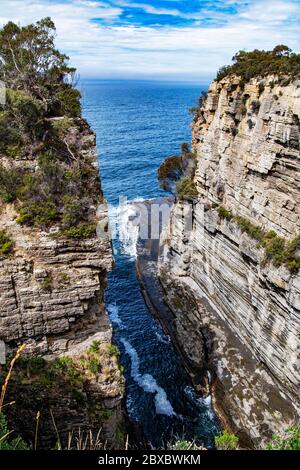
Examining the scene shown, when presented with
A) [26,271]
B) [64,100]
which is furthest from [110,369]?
[64,100]

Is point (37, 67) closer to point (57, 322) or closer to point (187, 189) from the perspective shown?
point (57, 322)

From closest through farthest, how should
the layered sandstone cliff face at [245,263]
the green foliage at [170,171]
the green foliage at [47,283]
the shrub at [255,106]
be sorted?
the green foliage at [47,283]
the layered sandstone cliff face at [245,263]
the shrub at [255,106]
the green foliage at [170,171]

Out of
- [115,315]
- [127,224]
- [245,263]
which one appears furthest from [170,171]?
[245,263]

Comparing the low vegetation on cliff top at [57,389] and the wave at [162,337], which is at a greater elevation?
the low vegetation on cliff top at [57,389]

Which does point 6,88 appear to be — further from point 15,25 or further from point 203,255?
point 203,255

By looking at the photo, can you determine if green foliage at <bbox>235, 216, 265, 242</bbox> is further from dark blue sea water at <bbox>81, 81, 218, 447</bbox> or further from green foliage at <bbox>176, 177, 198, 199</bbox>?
dark blue sea water at <bbox>81, 81, 218, 447</bbox>

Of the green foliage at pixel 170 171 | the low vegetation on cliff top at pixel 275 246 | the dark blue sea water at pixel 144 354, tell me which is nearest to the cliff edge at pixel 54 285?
the dark blue sea water at pixel 144 354

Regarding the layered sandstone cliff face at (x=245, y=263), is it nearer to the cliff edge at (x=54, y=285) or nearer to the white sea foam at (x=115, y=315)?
the white sea foam at (x=115, y=315)

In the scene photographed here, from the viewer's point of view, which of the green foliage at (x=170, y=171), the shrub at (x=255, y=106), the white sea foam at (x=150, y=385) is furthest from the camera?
the green foliage at (x=170, y=171)
